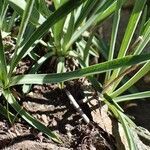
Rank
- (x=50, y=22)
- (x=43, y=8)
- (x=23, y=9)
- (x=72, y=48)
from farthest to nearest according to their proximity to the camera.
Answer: (x=72, y=48) → (x=43, y=8) → (x=23, y=9) → (x=50, y=22)

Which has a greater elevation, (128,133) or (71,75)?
(71,75)

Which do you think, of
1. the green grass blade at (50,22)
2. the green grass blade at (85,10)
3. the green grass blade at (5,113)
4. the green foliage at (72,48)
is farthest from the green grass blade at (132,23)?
the green grass blade at (5,113)

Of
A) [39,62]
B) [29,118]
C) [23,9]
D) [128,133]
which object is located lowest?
[128,133]

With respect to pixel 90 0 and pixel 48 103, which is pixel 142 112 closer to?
pixel 48 103

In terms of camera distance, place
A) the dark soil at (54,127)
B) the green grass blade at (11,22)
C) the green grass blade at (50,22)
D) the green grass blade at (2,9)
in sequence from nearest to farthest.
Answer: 1. the green grass blade at (50,22)
2. the dark soil at (54,127)
3. the green grass blade at (2,9)
4. the green grass blade at (11,22)

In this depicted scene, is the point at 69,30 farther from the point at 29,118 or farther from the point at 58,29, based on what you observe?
the point at 29,118

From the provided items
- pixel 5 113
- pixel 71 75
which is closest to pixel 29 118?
pixel 5 113

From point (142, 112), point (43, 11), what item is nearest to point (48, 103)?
point (43, 11)

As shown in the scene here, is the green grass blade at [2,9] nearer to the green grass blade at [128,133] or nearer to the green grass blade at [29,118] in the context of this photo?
the green grass blade at [29,118]
